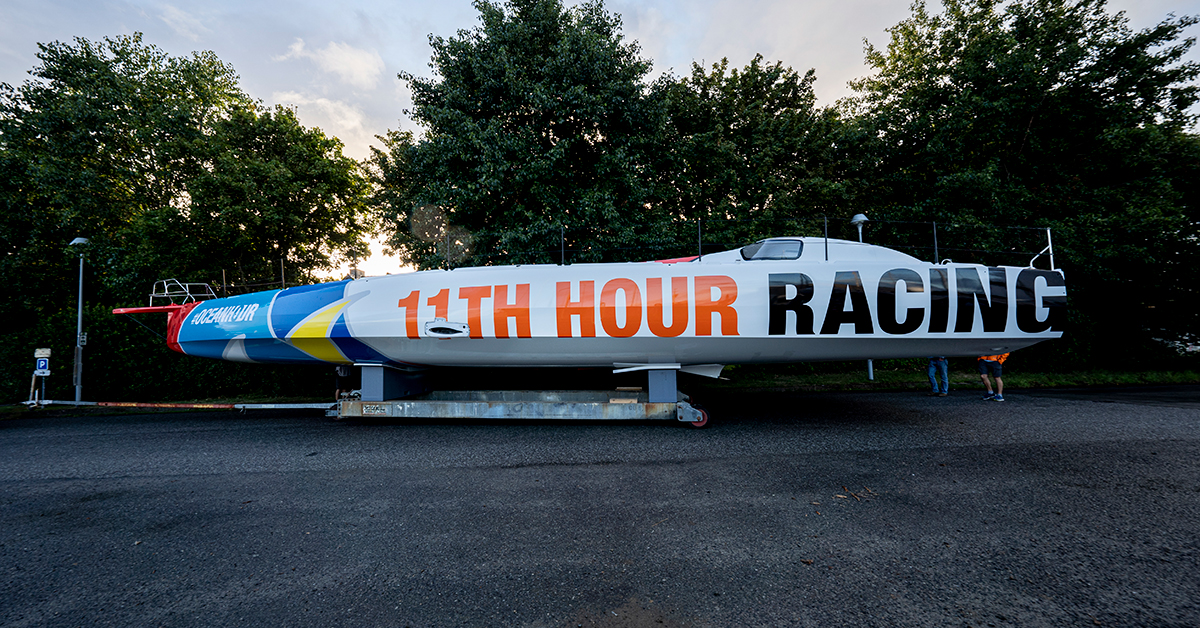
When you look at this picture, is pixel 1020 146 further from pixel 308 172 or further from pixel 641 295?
pixel 308 172

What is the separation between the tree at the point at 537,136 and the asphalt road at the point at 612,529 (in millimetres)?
4547

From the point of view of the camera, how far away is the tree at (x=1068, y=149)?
823 cm

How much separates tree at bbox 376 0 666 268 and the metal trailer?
3350mm

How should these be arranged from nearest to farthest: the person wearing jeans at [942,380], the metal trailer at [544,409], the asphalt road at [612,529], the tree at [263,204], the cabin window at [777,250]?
1. the asphalt road at [612,529]
2. the metal trailer at [544,409]
3. the cabin window at [777,250]
4. the person wearing jeans at [942,380]
5. the tree at [263,204]

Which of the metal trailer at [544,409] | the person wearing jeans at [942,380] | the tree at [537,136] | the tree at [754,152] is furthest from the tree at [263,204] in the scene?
the person wearing jeans at [942,380]

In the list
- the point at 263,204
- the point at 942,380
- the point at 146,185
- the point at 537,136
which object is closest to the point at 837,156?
the point at 942,380

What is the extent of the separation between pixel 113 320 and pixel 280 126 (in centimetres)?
557

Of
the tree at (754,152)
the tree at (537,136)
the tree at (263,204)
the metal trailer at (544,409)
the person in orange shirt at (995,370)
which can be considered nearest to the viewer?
the metal trailer at (544,409)

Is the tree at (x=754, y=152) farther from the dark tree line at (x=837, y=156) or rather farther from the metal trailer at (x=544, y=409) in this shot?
the metal trailer at (x=544, y=409)

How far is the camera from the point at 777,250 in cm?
486

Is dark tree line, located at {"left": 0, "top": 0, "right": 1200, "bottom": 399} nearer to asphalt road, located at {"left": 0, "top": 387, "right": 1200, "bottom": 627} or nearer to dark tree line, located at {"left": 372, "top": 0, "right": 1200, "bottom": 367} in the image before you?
dark tree line, located at {"left": 372, "top": 0, "right": 1200, "bottom": 367}

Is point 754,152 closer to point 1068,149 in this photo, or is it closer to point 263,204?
point 1068,149

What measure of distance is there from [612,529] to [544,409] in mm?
2364

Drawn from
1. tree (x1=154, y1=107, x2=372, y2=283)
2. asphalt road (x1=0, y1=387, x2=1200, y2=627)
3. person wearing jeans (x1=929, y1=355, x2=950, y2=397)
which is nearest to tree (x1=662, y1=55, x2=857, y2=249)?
person wearing jeans (x1=929, y1=355, x2=950, y2=397)
